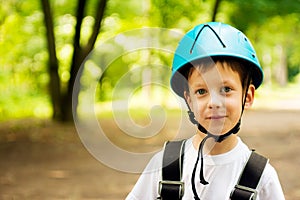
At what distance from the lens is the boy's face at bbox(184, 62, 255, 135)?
172 centimetres

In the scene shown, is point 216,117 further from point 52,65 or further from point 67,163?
point 52,65

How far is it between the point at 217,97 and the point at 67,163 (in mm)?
7867

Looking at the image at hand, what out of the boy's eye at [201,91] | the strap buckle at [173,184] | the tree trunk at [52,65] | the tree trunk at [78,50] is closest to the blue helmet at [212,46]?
the boy's eye at [201,91]

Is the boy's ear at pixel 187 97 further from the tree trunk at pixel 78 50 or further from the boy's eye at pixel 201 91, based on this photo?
the tree trunk at pixel 78 50

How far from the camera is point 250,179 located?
66.0 inches

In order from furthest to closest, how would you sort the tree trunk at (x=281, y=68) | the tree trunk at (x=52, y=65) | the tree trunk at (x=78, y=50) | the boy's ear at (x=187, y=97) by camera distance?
the tree trunk at (x=281, y=68) → the tree trunk at (x=78, y=50) → the tree trunk at (x=52, y=65) → the boy's ear at (x=187, y=97)

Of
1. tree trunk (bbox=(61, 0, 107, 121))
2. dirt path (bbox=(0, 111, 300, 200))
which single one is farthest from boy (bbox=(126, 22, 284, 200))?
tree trunk (bbox=(61, 0, 107, 121))

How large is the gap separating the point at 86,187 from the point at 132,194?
18.9ft

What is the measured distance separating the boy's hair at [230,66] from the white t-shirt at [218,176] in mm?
219

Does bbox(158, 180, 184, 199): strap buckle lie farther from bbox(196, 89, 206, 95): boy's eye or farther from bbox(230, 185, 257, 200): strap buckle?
bbox(196, 89, 206, 95): boy's eye

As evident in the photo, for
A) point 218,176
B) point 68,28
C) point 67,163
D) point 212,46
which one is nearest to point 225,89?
point 212,46

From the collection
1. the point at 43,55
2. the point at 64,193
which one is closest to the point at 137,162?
the point at 64,193

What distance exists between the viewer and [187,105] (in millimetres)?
1906

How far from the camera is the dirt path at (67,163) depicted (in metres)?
7.30
